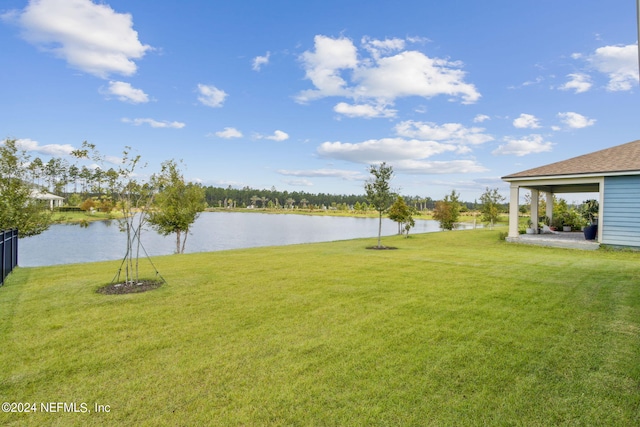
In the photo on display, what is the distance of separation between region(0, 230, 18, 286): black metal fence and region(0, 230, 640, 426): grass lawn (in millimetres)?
986

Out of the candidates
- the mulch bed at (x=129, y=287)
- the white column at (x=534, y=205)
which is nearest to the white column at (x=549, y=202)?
the white column at (x=534, y=205)

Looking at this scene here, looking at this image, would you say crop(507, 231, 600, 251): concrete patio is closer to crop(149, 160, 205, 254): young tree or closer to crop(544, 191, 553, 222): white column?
crop(544, 191, 553, 222): white column

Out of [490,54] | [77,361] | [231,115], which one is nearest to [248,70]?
[231,115]

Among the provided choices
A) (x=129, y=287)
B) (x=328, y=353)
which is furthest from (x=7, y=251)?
(x=328, y=353)

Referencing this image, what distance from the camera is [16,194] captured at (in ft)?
41.1

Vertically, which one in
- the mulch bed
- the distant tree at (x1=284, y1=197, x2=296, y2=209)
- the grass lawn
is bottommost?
the mulch bed

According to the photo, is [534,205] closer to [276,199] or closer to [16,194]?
[16,194]

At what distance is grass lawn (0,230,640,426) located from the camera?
7.87 ft

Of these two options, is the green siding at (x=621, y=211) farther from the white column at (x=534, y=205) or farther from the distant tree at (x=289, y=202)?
the distant tree at (x=289, y=202)

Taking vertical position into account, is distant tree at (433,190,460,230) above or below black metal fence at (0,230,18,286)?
above

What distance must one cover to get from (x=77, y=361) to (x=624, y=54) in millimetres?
17199

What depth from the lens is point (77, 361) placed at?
318 centimetres

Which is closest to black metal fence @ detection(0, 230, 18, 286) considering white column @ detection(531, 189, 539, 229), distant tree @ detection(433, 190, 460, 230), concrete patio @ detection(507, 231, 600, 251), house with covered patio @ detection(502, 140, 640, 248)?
concrete patio @ detection(507, 231, 600, 251)

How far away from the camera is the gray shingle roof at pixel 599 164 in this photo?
41.3ft
